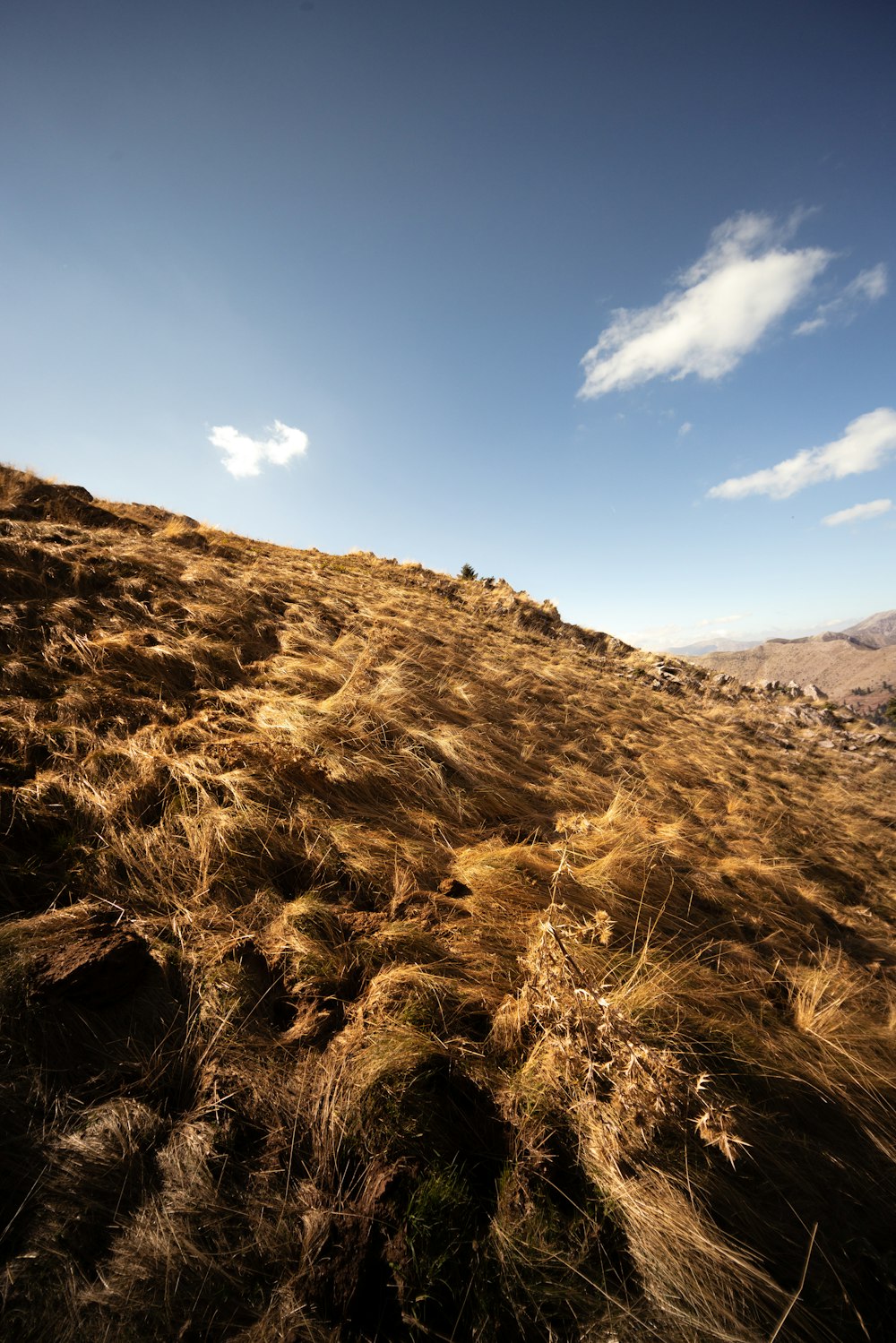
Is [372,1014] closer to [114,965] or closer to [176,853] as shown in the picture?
[114,965]

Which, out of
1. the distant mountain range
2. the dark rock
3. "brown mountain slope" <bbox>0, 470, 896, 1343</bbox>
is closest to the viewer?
"brown mountain slope" <bbox>0, 470, 896, 1343</bbox>

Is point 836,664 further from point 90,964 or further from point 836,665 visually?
point 90,964

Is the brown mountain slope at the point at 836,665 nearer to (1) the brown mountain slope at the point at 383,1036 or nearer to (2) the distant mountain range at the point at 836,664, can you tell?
(2) the distant mountain range at the point at 836,664

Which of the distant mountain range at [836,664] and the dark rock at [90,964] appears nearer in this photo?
the dark rock at [90,964]

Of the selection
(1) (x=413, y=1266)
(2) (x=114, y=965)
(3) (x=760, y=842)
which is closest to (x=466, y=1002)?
(1) (x=413, y=1266)

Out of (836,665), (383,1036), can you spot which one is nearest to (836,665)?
(836,665)

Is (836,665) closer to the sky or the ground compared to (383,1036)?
closer to the ground

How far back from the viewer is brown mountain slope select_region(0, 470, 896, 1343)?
126 centimetres

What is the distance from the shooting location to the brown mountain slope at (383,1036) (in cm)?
126

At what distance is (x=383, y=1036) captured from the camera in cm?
171

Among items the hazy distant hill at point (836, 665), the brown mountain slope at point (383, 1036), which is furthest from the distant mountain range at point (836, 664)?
the brown mountain slope at point (383, 1036)

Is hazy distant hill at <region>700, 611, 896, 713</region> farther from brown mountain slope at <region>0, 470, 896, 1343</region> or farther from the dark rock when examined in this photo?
the dark rock

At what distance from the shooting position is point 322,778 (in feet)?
9.64

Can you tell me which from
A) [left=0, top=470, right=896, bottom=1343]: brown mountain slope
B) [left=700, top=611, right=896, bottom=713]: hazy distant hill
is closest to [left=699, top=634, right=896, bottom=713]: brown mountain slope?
[left=700, top=611, right=896, bottom=713]: hazy distant hill
